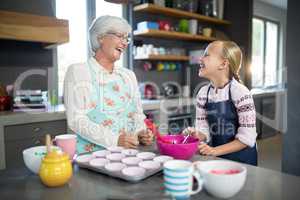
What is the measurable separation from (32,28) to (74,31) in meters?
0.80

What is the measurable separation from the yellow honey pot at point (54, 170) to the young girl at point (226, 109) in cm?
63

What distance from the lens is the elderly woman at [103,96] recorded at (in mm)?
1328

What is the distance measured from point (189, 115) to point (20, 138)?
195cm

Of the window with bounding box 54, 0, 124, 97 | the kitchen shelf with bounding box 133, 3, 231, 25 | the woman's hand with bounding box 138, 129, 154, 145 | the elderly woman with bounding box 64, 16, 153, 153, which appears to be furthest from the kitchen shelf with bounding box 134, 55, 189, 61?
the woman's hand with bounding box 138, 129, 154, 145

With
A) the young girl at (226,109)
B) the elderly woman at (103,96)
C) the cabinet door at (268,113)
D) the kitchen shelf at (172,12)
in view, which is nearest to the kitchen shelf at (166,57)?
the kitchen shelf at (172,12)

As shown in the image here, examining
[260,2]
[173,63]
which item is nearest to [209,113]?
[173,63]

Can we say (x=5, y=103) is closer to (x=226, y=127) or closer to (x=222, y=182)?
(x=226, y=127)

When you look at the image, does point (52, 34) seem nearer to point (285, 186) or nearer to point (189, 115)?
point (189, 115)

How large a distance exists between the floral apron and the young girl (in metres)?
0.38

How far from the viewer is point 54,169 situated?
0.80 meters

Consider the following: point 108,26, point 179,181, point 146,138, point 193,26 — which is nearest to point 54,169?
point 179,181

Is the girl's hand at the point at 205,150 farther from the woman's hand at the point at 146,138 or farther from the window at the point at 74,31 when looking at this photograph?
the window at the point at 74,31

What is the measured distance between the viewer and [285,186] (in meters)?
0.82

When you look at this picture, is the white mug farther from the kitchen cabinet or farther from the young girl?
the kitchen cabinet
